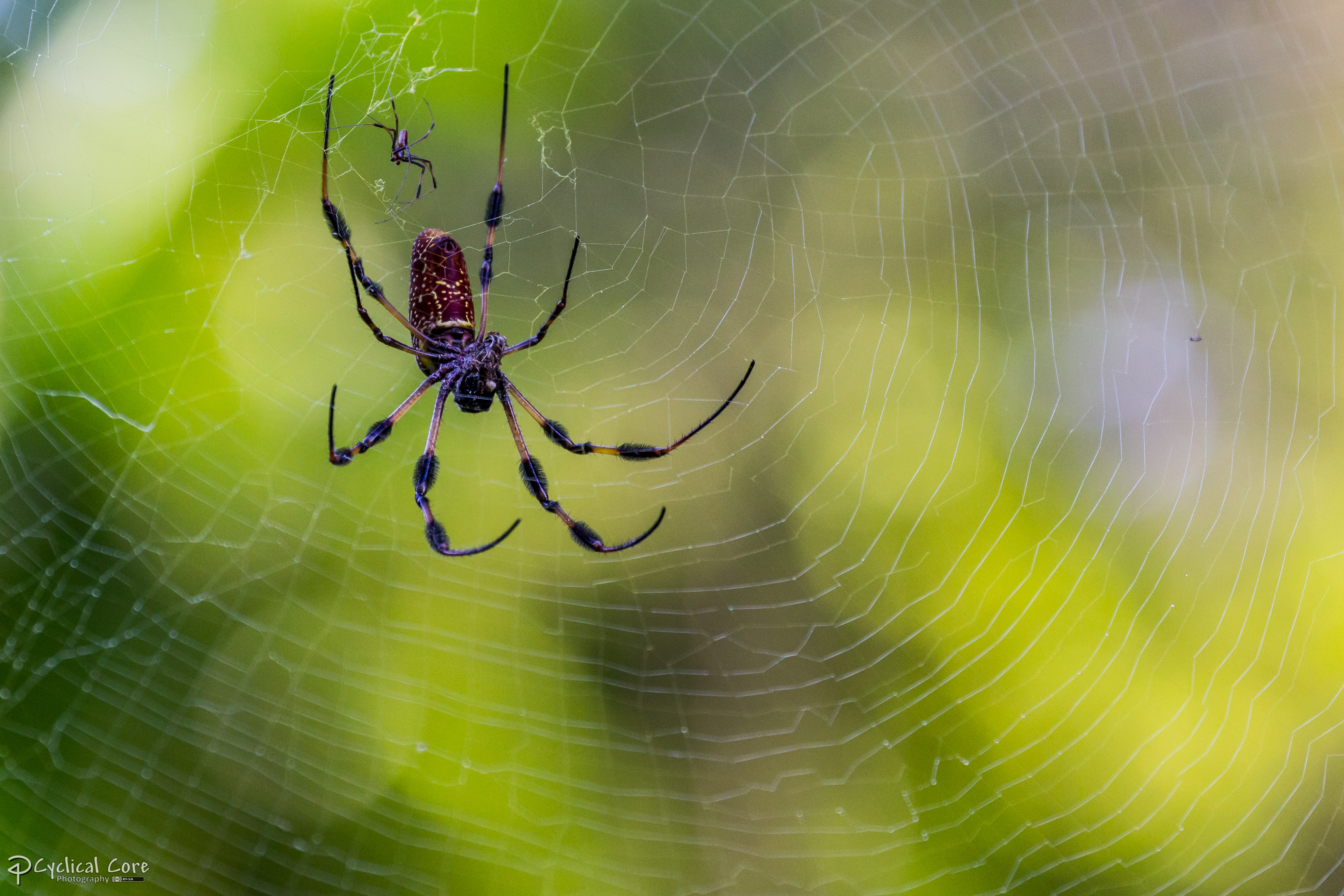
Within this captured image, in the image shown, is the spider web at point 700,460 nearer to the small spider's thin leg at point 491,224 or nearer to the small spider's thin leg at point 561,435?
the small spider's thin leg at point 491,224

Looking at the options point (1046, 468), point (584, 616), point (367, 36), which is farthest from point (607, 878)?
point (367, 36)

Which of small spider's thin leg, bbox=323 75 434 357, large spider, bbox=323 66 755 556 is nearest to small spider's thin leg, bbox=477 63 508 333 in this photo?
large spider, bbox=323 66 755 556

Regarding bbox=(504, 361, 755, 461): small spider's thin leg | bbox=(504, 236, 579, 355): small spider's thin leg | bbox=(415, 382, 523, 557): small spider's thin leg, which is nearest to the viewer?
bbox=(504, 236, 579, 355): small spider's thin leg

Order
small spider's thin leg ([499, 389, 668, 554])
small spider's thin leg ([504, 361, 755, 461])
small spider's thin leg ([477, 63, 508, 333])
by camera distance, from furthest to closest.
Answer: small spider's thin leg ([504, 361, 755, 461]) → small spider's thin leg ([499, 389, 668, 554]) → small spider's thin leg ([477, 63, 508, 333])

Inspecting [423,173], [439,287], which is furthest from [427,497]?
[423,173]

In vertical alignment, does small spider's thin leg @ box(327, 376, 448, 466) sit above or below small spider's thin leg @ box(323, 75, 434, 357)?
below

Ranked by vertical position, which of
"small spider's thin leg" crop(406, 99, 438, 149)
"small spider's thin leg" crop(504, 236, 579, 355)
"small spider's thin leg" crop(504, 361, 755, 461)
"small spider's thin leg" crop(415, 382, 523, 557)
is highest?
"small spider's thin leg" crop(406, 99, 438, 149)

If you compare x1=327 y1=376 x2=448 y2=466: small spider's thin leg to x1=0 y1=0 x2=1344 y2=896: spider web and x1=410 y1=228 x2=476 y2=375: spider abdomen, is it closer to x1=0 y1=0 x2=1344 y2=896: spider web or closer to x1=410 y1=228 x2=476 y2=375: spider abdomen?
x1=0 y1=0 x2=1344 y2=896: spider web
